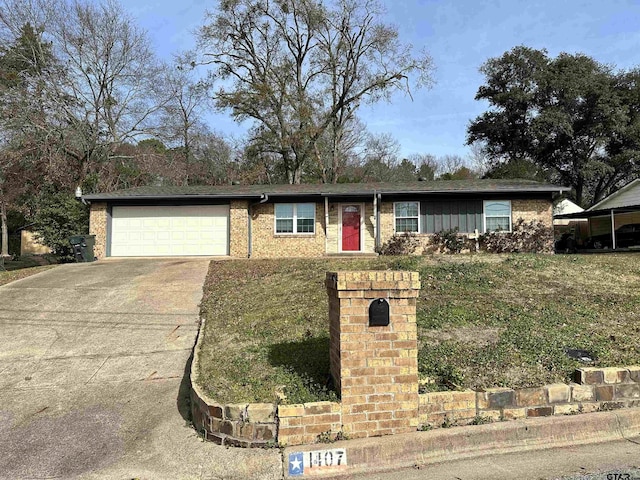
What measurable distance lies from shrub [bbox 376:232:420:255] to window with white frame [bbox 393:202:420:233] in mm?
260

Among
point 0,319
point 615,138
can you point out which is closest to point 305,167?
point 615,138

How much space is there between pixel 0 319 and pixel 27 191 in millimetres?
19683

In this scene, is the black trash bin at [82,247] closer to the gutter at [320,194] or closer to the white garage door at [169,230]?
the white garage door at [169,230]

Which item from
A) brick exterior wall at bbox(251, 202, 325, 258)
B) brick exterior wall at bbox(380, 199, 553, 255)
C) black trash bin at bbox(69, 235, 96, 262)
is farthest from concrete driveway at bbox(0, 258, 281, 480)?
brick exterior wall at bbox(380, 199, 553, 255)

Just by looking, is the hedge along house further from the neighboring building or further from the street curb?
the street curb

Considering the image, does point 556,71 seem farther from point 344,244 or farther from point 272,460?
point 272,460

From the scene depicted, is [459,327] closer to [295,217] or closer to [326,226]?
[326,226]

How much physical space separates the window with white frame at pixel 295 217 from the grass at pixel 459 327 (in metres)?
6.74

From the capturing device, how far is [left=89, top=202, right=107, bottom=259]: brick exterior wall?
15.8 m

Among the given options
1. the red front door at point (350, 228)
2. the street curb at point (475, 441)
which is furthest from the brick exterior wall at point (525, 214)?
the street curb at point (475, 441)

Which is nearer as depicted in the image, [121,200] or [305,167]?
[121,200]

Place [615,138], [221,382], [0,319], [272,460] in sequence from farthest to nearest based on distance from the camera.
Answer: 1. [615,138]
2. [0,319]
3. [221,382]
4. [272,460]

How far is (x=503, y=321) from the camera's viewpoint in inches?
218

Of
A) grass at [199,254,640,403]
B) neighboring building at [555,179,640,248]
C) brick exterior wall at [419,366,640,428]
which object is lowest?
brick exterior wall at [419,366,640,428]
